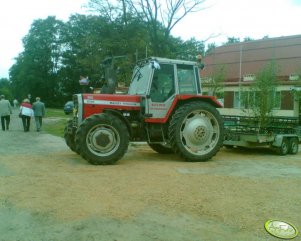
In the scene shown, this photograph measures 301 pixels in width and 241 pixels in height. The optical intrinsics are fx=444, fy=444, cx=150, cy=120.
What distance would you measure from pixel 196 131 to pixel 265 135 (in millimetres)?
2874

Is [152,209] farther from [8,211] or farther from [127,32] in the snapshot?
[127,32]

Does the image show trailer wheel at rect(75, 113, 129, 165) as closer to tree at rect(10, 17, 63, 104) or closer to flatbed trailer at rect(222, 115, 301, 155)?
flatbed trailer at rect(222, 115, 301, 155)

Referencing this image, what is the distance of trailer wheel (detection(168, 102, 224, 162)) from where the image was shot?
10547mm

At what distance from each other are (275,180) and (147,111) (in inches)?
140

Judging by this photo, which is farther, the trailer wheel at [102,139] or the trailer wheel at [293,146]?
the trailer wheel at [293,146]

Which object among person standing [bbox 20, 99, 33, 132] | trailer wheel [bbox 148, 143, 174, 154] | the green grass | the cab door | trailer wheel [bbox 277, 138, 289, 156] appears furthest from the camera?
person standing [bbox 20, 99, 33, 132]

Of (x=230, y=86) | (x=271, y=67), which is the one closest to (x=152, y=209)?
(x=271, y=67)

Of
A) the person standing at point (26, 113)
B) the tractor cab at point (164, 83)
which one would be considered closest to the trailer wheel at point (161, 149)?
the tractor cab at point (164, 83)

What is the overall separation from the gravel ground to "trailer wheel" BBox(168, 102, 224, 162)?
0.34 m

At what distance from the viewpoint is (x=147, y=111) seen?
10.6 meters

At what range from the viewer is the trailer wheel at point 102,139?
966 cm

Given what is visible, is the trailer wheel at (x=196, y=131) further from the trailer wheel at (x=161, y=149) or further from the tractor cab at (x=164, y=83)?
the trailer wheel at (x=161, y=149)

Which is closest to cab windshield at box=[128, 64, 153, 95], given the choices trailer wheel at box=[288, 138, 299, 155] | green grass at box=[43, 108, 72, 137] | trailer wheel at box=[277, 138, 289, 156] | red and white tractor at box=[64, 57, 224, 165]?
red and white tractor at box=[64, 57, 224, 165]

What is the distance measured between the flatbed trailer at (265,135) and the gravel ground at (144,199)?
69.2 inches
